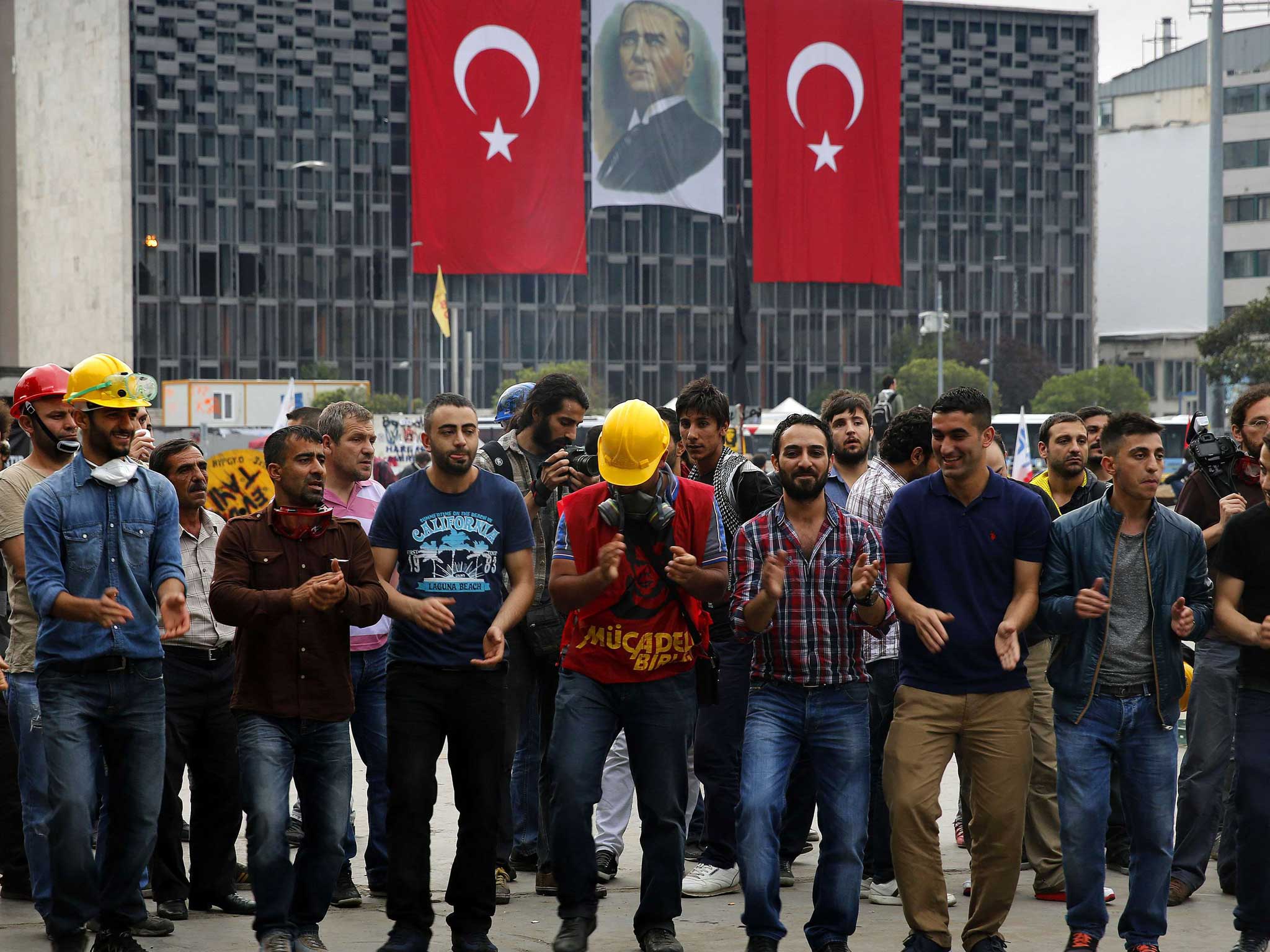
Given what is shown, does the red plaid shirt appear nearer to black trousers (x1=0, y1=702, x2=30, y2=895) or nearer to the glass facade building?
black trousers (x1=0, y1=702, x2=30, y2=895)

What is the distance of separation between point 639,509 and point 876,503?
1558 millimetres

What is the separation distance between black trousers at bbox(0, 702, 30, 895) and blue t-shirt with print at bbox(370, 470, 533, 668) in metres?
1.77

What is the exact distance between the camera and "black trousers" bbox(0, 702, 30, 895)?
6.36 metres

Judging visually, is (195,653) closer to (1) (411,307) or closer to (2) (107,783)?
(2) (107,783)

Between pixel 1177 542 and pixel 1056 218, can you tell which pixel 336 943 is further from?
pixel 1056 218

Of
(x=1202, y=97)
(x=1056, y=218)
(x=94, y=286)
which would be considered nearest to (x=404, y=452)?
(x=94, y=286)

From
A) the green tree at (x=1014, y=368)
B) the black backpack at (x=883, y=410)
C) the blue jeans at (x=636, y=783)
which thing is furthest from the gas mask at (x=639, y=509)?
the green tree at (x=1014, y=368)

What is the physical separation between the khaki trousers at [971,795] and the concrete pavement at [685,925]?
0.51 meters

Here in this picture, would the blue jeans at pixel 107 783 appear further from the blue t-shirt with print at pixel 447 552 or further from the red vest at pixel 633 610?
the red vest at pixel 633 610

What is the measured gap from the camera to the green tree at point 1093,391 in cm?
7925

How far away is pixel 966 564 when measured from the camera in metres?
5.52

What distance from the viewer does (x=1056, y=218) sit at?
9675 cm

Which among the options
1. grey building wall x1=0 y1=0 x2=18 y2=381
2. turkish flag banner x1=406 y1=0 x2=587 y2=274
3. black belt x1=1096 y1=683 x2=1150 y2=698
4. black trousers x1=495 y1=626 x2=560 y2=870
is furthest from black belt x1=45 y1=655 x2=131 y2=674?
turkish flag banner x1=406 y1=0 x2=587 y2=274

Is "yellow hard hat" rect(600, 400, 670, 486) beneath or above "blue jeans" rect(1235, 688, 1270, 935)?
above
